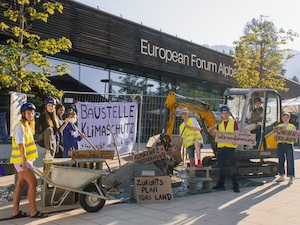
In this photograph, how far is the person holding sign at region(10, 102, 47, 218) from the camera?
4996 mm

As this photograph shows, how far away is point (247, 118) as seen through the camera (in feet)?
30.7

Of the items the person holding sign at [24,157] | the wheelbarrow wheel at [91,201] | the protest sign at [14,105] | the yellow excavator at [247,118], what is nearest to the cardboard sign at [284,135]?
the yellow excavator at [247,118]

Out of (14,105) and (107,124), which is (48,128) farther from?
(107,124)

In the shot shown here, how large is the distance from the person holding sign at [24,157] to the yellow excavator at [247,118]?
422 cm

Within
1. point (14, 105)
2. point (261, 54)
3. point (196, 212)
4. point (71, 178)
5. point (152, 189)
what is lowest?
point (196, 212)

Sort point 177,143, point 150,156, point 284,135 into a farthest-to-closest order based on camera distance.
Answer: point 177,143 → point 284,135 → point 150,156

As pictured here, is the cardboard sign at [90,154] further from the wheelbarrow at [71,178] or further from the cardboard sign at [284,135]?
the cardboard sign at [284,135]

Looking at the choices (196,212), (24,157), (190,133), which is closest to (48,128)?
(24,157)

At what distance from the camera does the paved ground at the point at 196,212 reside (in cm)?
512

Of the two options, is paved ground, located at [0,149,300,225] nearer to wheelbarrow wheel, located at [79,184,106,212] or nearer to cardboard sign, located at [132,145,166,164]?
wheelbarrow wheel, located at [79,184,106,212]

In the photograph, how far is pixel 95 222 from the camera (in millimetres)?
5020

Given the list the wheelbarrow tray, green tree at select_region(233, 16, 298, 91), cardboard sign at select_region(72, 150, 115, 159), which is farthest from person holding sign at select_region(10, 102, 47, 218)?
green tree at select_region(233, 16, 298, 91)

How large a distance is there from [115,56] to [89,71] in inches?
56.8

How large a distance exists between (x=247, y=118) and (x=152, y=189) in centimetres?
429
